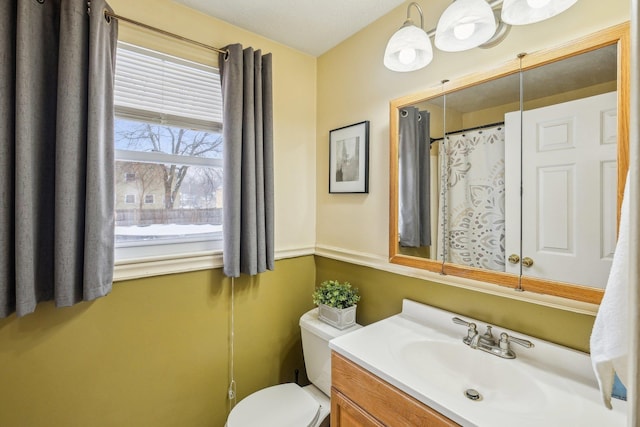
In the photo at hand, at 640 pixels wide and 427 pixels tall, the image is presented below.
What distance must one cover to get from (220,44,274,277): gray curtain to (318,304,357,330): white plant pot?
1.27ft

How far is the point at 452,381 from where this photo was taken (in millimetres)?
1037

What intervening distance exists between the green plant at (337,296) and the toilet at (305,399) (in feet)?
0.39

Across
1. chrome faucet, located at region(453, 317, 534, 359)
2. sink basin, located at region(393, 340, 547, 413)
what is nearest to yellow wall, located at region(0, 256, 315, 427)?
sink basin, located at region(393, 340, 547, 413)

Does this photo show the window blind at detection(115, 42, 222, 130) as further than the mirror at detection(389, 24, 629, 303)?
Yes

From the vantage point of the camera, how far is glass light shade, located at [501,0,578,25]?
87 centimetres

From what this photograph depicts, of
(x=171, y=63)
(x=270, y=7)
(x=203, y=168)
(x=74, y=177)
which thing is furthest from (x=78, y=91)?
(x=270, y=7)

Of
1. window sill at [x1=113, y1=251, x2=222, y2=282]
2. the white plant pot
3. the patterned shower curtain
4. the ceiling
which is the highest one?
the ceiling

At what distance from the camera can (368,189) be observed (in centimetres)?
158

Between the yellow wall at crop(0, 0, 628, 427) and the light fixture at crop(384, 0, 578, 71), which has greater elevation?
the light fixture at crop(384, 0, 578, 71)

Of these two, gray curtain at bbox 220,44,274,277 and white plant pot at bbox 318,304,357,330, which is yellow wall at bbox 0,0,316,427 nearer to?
gray curtain at bbox 220,44,274,277

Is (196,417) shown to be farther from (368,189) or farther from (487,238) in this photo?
(487,238)

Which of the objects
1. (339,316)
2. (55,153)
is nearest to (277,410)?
(339,316)

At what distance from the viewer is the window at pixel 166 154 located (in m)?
1.33

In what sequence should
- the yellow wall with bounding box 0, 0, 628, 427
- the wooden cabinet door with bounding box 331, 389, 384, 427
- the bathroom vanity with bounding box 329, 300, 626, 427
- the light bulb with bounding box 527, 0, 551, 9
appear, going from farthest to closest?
the yellow wall with bounding box 0, 0, 628, 427, the wooden cabinet door with bounding box 331, 389, 384, 427, the light bulb with bounding box 527, 0, 551, 9, the bathroom vanity with bounding box 329, 300, 626, 427
